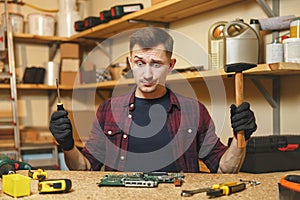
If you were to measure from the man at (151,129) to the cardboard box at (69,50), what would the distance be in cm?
168

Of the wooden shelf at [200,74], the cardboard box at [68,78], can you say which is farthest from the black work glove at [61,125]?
the cardboard box at [68,78]

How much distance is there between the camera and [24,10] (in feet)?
11.2

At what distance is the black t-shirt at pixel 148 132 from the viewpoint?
155 centimetres

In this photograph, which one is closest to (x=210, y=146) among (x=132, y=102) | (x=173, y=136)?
(x=173, y=136)

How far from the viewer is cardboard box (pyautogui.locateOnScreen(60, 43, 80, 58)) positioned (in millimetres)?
3275

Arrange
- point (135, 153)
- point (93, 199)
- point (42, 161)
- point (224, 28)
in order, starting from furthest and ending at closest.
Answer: point (42, 161)
point (224, 28)
point (135, 153)
point (93, 199)

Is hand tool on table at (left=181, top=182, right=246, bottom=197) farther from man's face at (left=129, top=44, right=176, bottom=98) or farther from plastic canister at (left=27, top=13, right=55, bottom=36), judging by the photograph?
plastic canister at (left=27, top=13, right=55, bottom=36)

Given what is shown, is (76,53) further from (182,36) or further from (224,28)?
(224,28)

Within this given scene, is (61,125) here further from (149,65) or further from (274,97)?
(274,97)

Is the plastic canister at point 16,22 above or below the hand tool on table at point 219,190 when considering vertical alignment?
above

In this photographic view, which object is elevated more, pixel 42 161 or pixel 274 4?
pixel 274 4

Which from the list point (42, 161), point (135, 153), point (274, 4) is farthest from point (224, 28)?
point (42, 161)

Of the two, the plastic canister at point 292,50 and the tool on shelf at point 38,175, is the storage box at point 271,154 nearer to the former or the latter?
the plastic canister at point 292,50

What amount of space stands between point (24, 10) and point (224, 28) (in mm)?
2194
